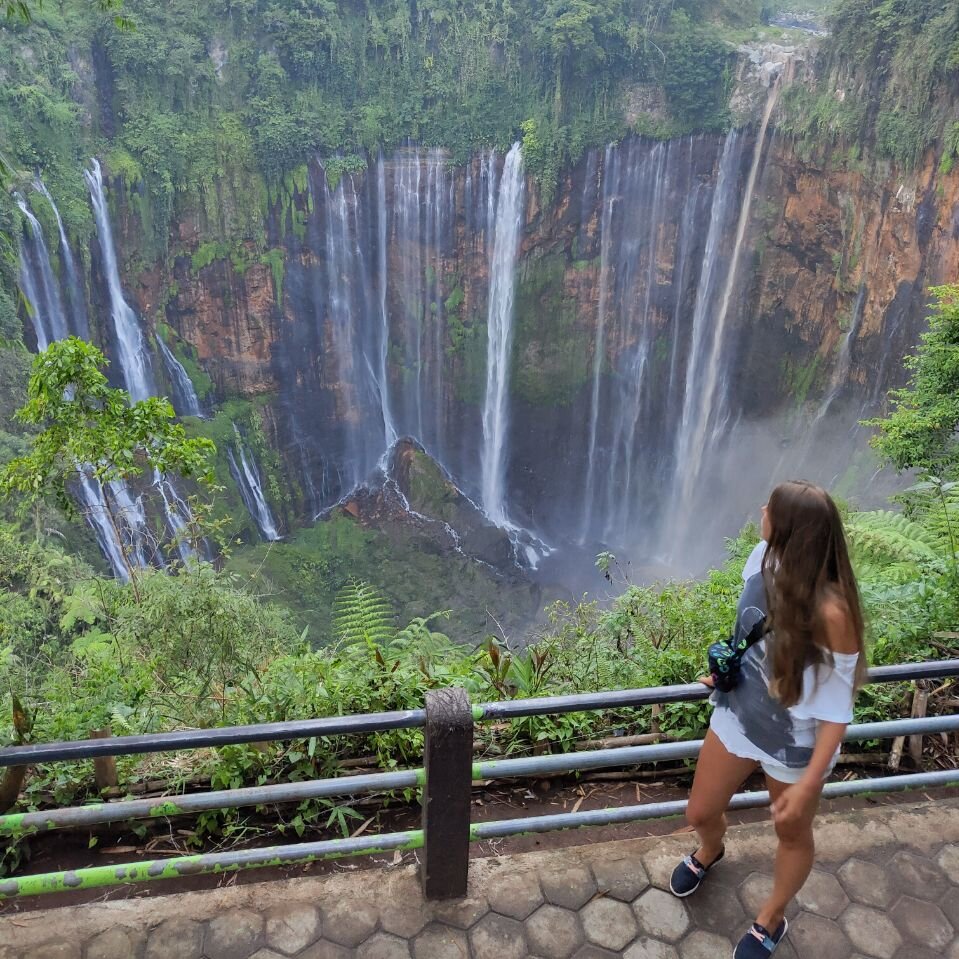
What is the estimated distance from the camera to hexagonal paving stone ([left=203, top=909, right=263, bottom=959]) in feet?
6.64

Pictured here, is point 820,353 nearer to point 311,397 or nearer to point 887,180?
point 887,180

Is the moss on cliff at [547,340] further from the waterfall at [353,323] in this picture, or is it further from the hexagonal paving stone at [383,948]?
the hexagonal paving stone at [383,948]

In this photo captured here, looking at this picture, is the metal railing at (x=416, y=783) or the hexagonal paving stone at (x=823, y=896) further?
the hexagonal paving stone at (x=823, y=896)

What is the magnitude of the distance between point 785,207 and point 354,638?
56.4ft

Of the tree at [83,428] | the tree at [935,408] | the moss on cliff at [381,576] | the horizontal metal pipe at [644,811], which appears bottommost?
the moss on cliff at [381,576]

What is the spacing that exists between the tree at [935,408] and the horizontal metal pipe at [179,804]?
8504 mm

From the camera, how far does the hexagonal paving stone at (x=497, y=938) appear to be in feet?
6.71

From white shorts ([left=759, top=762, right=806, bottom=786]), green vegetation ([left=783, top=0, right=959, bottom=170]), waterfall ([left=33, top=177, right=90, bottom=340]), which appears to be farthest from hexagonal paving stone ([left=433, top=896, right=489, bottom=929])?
waterfall ([left=33, top=177, right=90, bottom=340])

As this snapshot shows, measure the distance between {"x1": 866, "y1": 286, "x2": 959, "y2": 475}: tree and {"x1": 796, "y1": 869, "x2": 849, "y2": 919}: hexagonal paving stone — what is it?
749cm

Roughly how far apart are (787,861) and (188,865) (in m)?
1.59

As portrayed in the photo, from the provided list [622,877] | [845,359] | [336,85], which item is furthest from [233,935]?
[336,85]

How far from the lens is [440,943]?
81.3 inches

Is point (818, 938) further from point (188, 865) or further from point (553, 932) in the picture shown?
point (188, 865)

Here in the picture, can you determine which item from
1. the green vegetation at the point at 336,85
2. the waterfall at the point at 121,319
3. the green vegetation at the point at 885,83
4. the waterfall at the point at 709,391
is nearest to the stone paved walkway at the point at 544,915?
the green vegetation at the point at 885,83
